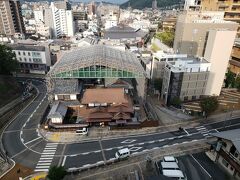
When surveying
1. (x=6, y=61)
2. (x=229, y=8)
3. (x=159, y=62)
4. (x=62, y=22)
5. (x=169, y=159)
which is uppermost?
(x=229, y=8)

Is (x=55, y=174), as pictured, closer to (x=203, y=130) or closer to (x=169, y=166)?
(x=169, y=166)

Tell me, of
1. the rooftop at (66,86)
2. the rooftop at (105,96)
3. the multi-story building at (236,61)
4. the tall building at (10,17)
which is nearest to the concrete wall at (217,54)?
the multi-story building at (236,61)

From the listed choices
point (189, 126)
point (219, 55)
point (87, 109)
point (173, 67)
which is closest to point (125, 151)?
point (87, 109)

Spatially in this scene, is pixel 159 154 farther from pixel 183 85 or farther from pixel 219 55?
pixel 219 55

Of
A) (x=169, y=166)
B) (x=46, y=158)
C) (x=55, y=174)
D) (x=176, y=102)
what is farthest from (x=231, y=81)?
(x=55, y=174)

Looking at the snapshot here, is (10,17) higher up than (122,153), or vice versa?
(10,17)

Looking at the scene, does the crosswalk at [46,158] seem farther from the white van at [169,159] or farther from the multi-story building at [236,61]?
the multi-story building at [236,61]

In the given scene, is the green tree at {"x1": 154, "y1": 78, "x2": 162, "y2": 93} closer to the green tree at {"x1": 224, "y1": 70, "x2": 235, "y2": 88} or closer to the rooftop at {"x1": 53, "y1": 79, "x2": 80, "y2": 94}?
the green tree at {"x1": 224, "y1": 70, "x2": 235, "y2": 88}

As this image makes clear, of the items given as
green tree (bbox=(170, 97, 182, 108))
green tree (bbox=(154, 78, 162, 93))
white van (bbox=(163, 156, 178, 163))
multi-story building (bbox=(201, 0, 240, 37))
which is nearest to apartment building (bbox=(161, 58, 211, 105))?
green tree (bbox=(170, 97, 182, 108))
